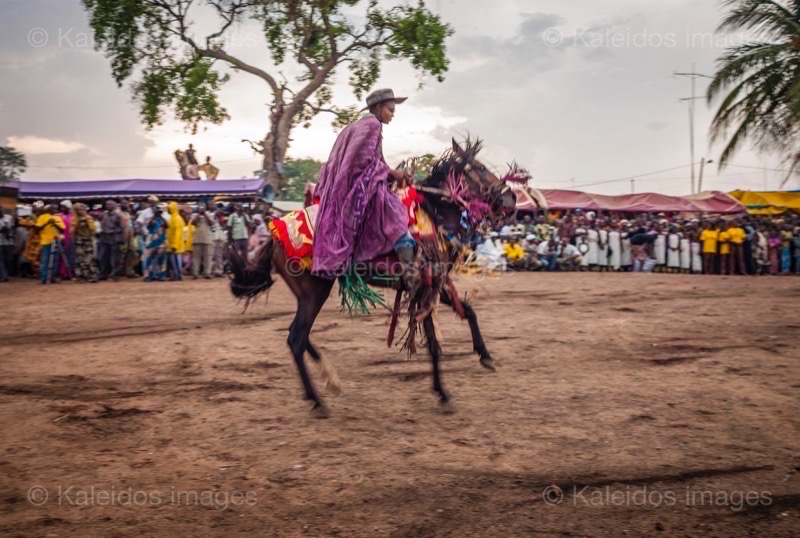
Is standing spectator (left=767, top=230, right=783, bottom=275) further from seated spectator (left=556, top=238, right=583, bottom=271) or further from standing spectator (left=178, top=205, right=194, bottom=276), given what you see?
standing spectator (left=178, top=205, right=194, bottom=276)

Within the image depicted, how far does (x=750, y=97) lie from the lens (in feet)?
57.8

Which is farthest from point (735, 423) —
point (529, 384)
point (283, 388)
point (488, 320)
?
point (488, 320)

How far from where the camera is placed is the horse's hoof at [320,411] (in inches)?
209

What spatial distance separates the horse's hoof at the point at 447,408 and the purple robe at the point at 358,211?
134cm

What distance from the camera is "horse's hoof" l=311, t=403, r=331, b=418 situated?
530 cm

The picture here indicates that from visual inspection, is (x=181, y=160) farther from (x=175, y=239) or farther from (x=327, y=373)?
(x=327, y=373)

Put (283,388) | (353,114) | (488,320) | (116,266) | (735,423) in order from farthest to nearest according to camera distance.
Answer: (353,114), (116,266), (488,320), (283,388), (735,423)

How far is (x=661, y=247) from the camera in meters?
22.7

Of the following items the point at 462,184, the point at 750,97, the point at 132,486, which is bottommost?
the point at 132,486

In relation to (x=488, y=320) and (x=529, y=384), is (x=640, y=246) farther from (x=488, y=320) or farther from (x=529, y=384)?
(x=529, y=384)

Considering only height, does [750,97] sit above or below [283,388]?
above

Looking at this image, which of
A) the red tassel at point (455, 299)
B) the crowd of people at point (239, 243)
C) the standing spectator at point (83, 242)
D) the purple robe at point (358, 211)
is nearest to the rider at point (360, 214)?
the purple robe at point (358, 211)

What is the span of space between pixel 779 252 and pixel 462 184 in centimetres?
1963

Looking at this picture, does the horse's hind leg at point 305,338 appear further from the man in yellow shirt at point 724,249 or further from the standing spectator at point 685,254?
the standing spectator at point 685,254
